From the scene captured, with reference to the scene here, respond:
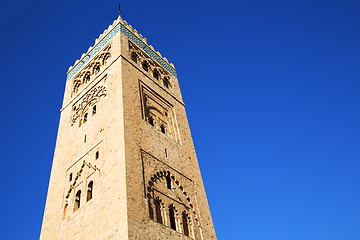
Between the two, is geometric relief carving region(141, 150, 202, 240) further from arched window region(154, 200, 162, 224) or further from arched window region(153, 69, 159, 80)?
arched window region(153, 69, 159, 80)

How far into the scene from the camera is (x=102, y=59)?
12.4 m

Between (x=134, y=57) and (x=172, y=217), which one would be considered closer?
(x=172, y=217)

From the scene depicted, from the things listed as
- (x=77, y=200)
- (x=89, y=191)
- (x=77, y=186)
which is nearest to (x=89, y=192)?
(x=89, y=191)

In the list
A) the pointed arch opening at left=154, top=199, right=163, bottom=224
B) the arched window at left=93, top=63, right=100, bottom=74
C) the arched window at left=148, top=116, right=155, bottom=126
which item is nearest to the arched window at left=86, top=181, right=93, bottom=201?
the pointed arch opening at left=154, top=199, right=163, bottom=224

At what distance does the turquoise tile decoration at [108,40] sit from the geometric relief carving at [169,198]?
19.5 feet

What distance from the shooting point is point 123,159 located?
796 centimetres

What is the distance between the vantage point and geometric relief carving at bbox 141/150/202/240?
26.4 ft

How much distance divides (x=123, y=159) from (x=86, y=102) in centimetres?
410

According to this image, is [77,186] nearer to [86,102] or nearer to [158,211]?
[158,211]

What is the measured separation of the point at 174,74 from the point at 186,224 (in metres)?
7.49

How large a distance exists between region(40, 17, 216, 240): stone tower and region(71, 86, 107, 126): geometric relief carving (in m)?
0.04

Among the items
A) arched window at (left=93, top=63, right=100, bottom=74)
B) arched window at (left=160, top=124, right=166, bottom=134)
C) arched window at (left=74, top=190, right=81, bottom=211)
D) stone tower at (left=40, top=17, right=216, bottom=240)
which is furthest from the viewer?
arched window at (left=93, top=63, right=100, bottom=74)

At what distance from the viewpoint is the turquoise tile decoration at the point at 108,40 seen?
42.9ft

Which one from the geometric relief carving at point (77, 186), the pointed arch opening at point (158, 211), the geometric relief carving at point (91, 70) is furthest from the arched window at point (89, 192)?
the geometric relief carving at point (91, 70)
